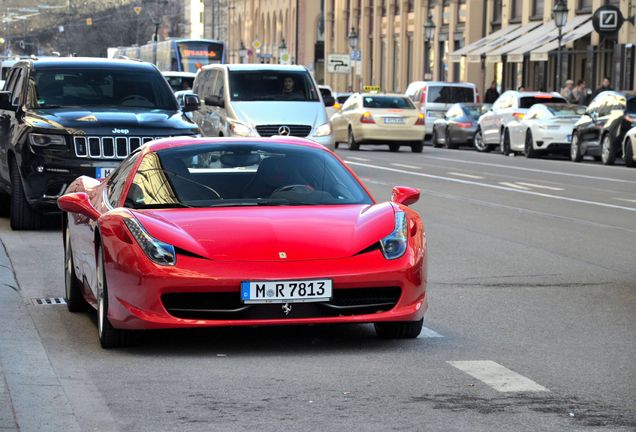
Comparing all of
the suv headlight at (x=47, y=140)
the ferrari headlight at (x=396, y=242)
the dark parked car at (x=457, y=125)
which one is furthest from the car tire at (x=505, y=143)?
the ferrari headlight at (x=396, y=242)

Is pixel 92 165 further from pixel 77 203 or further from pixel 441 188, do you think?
pixel 441 188

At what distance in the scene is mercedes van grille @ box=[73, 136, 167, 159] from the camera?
1582 centimetres

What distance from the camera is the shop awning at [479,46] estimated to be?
61.2m

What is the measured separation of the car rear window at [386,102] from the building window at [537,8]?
19.0m

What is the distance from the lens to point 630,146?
32031mm

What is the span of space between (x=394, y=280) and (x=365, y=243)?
0.83 ft

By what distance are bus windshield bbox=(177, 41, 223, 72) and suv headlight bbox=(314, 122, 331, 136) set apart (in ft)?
105

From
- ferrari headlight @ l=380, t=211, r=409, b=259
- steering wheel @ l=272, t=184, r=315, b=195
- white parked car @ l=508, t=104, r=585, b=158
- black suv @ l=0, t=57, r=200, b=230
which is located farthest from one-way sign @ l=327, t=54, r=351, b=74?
ferrari headlight @ l=380, t=211, r=409, b=259

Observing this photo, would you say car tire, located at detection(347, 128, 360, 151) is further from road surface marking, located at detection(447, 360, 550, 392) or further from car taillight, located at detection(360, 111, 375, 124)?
road surface marking, located at detection(447, 360, 550, 392)

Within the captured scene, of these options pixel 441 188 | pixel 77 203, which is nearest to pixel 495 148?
pixel 441 188

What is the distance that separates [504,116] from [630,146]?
30.2 ft

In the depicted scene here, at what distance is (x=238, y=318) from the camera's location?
8422 mm

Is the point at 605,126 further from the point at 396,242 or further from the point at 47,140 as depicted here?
the point at 396,242

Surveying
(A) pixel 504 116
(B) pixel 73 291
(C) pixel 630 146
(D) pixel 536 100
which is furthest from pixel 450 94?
(B) pixel 73 291
